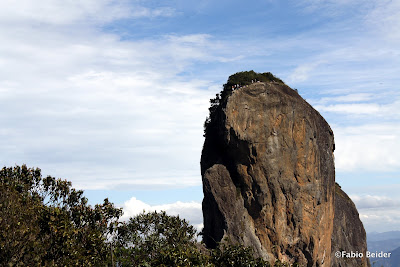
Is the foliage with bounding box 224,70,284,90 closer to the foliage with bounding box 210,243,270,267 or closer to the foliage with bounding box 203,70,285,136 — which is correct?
the foliage with bounding box 203,70,285,136

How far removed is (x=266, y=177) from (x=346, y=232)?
33.5 metres

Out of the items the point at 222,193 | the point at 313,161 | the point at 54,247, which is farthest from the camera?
the point at 313,161

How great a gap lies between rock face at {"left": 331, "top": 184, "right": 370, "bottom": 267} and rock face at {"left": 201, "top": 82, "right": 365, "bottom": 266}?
1360 centimetres

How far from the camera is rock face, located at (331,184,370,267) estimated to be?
84938mm

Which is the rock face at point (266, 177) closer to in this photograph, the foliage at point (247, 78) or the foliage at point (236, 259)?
the foliage at point (247, 78)

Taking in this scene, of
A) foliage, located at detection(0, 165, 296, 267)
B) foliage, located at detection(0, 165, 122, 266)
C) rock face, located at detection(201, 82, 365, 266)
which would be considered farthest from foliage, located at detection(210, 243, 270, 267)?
rock face, located at detection(201, 82, 365, 266)

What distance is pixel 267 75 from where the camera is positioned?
85375mm

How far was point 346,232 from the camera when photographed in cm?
9062

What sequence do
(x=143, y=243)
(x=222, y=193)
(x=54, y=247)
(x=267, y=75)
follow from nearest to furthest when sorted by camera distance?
(x=54, y=247) → (x=143, y=243) → (x=222, y=193) → (x=267, y=75)

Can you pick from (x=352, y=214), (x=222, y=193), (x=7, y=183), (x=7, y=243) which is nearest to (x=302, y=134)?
(x=222, y=193)

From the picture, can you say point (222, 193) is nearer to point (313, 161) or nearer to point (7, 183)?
point (313, 161)

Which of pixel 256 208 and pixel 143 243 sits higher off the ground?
pixel 256 208

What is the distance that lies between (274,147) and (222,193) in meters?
10.2

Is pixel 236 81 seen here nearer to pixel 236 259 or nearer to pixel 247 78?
pixel 247 78
